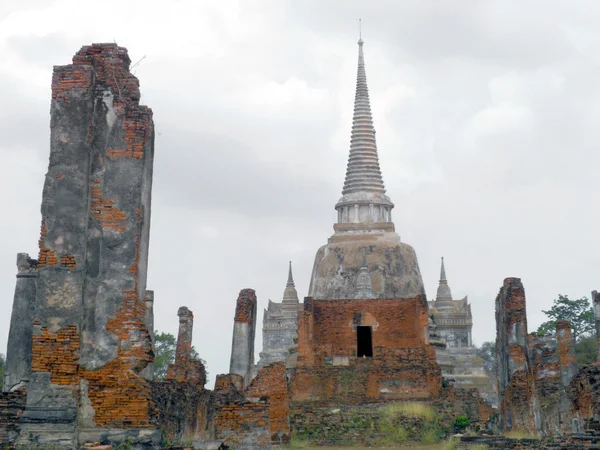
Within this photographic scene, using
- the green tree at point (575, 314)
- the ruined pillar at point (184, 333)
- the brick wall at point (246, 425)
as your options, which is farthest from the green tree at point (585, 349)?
the brick wall at point (246, 425)

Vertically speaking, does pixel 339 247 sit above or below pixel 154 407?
above

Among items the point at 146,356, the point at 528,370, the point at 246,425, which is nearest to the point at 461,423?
the point at 528,370

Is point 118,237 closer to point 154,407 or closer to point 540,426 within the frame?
point 154,407

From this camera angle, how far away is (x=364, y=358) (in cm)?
2673

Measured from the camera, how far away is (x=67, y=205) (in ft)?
38.3

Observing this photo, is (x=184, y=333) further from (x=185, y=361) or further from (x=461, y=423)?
(x=461, y=423)

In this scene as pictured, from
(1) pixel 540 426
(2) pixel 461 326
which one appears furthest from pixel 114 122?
(2) pixel 461 326

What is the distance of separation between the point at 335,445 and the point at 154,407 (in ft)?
40.9

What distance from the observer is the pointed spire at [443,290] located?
2044 inches

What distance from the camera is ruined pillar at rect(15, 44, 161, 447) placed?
11258mm

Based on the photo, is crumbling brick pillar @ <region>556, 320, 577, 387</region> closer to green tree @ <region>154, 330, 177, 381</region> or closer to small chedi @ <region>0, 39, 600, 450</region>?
Answer: small chedi @ <region>0, 39, 600, 450</region>

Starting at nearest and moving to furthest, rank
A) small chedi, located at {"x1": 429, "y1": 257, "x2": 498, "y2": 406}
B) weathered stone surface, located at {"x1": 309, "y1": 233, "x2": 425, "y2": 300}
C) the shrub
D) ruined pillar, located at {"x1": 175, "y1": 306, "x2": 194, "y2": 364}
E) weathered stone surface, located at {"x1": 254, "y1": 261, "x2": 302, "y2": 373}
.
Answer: ruined pillar, located at {"x1": 175, "y1": 306, "x2": 194, "y2": 364} < the shrub < small chedi, located at {"x1": 429, "y1": 257, "x2": 498, "y2": 406} < weathered stone surface, located at {"x1": 309, "y1": 233, "x2": 425, "y2": 300} < weathered stone surface, located at {"x1": 254, "y1": 261, "x2": 302, "y2": 373}

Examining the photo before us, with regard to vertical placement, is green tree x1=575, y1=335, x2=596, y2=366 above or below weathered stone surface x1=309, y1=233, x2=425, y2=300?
below

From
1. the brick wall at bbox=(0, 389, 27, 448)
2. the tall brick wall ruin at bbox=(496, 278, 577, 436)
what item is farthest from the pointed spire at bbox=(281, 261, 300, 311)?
the brick wall at bbox=(0, 389, 27, 448)
